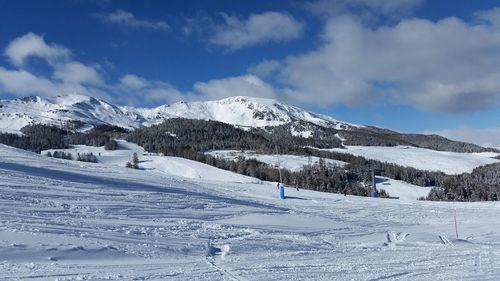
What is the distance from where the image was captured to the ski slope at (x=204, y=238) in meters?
12.6

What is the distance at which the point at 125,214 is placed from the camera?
20.5m

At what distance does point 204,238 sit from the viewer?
17.4 metres

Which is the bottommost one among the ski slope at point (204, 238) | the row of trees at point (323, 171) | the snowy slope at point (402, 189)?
the ski slope at point (204, 238)

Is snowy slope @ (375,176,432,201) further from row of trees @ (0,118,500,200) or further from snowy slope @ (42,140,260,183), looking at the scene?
snowy slope @ (42,140,260,183)

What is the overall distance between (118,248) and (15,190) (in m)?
10.7

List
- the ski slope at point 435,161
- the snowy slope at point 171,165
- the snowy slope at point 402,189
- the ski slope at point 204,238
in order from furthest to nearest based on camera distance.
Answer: the ski slope at point 435,161 < the snowy slope at point 402,189 < the snowy slope at point 171,165 < the ski slope at point 204,238

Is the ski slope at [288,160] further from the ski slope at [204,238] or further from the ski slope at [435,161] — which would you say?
the ski slope at [204,238]

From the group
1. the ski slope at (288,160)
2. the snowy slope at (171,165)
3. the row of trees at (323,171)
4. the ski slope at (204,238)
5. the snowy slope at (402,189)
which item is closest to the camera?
the ski slope at (204,238)

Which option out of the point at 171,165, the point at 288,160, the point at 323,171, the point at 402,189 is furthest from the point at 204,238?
the point at 288,160

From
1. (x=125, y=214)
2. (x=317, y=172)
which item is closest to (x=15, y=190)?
(x=125, y=214)

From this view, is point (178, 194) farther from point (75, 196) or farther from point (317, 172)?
point (317, 172)

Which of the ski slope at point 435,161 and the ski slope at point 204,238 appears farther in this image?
the ski slope at point 435,161

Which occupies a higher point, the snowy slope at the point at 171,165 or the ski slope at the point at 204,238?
the snowy slope at the point at 171,165

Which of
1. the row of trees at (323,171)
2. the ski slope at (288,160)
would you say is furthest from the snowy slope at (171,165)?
the ski slope at (288,160)
